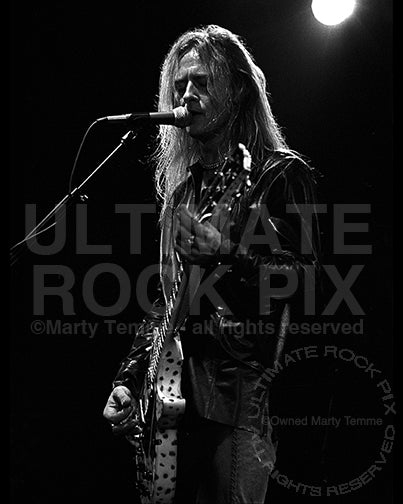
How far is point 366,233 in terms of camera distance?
242 cm

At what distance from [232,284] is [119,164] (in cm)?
104

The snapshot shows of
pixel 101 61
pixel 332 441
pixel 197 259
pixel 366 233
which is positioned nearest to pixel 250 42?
pixel 101 61

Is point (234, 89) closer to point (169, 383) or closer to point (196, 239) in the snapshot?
point (196, 239)

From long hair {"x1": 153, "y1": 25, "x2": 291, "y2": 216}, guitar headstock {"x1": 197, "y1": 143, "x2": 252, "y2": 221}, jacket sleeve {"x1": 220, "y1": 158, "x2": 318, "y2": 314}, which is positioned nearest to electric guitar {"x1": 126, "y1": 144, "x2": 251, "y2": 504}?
guitar headstock {"x1": 197, "y1": 143, "x2": 252, "y2": 221}

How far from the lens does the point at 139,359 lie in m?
2.09

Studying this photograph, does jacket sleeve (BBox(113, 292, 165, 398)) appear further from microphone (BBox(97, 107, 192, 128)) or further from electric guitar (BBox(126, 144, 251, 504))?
microphone (BBox(97, 107, 192, 128))

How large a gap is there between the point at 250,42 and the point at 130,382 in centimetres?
124

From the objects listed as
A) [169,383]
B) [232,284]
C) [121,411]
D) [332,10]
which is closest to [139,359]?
[121,411]

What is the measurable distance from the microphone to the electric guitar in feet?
0.78

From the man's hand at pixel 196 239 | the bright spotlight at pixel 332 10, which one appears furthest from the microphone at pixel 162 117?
the bright spotlight at pixel 332 10

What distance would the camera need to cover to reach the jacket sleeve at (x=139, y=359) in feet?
6.77

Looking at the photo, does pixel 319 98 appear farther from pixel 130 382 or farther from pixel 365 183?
pixel 130 382

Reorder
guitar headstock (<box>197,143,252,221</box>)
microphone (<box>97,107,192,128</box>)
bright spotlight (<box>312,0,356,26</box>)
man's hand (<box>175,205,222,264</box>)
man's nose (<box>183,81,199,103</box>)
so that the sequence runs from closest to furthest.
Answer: man's hand (<box>175,205,222,264</box>)
guitar headstock (<box>197,143,252,221</box>)
microphone (<box>97,107,192,128</box>)
man's nose (<box>183,81,199,103</box>)
bright spotlight (<box>312,0,356,26</box>)

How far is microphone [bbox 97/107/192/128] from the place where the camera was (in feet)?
6.35
